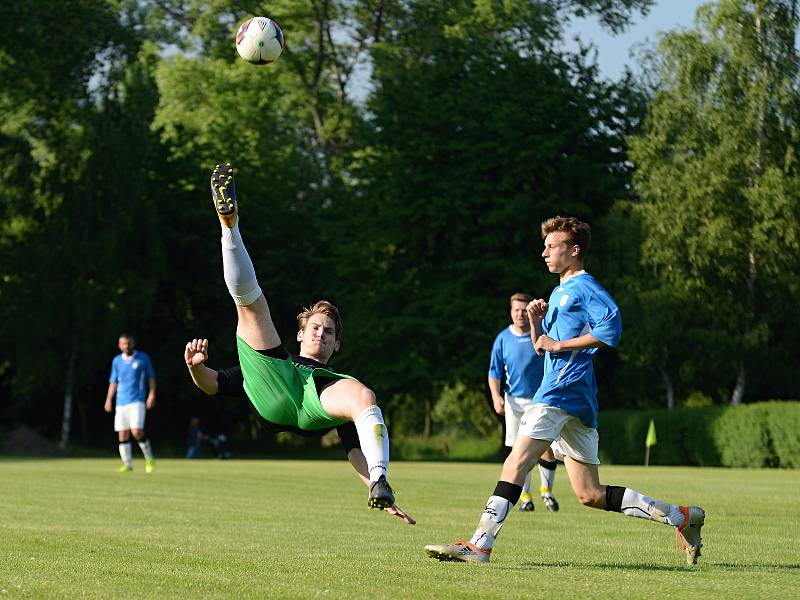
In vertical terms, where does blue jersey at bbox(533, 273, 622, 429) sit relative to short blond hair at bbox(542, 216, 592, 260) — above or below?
below

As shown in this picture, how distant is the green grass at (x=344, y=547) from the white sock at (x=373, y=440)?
2.05ft

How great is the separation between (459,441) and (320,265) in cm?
850

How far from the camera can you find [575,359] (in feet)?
29.8

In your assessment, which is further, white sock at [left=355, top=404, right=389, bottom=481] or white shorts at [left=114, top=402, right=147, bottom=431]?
white shorts at [left=114, top=402, right=147, bottom=431]

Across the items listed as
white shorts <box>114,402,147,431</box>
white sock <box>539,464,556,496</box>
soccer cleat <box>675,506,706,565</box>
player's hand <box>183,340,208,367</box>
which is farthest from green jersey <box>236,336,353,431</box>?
white shorts <box>114,402,147,431</box>

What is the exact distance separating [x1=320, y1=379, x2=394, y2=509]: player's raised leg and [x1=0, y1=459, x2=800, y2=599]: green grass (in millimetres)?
510

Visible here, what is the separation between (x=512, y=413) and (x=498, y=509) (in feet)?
25.0

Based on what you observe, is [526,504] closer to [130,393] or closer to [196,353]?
[196,353]

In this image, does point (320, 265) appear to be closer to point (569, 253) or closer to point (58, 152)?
point (58, 152)

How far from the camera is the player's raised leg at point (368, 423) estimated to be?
8180 mm

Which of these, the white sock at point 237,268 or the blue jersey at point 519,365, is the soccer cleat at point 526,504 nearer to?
the blue jersey at point 519,365

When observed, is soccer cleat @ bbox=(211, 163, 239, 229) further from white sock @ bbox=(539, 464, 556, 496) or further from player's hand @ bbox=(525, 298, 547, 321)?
white sock @ bbox=(539, 464, 556, 496)

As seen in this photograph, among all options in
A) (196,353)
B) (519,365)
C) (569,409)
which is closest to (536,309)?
(569,409)

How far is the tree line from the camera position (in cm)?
4153
